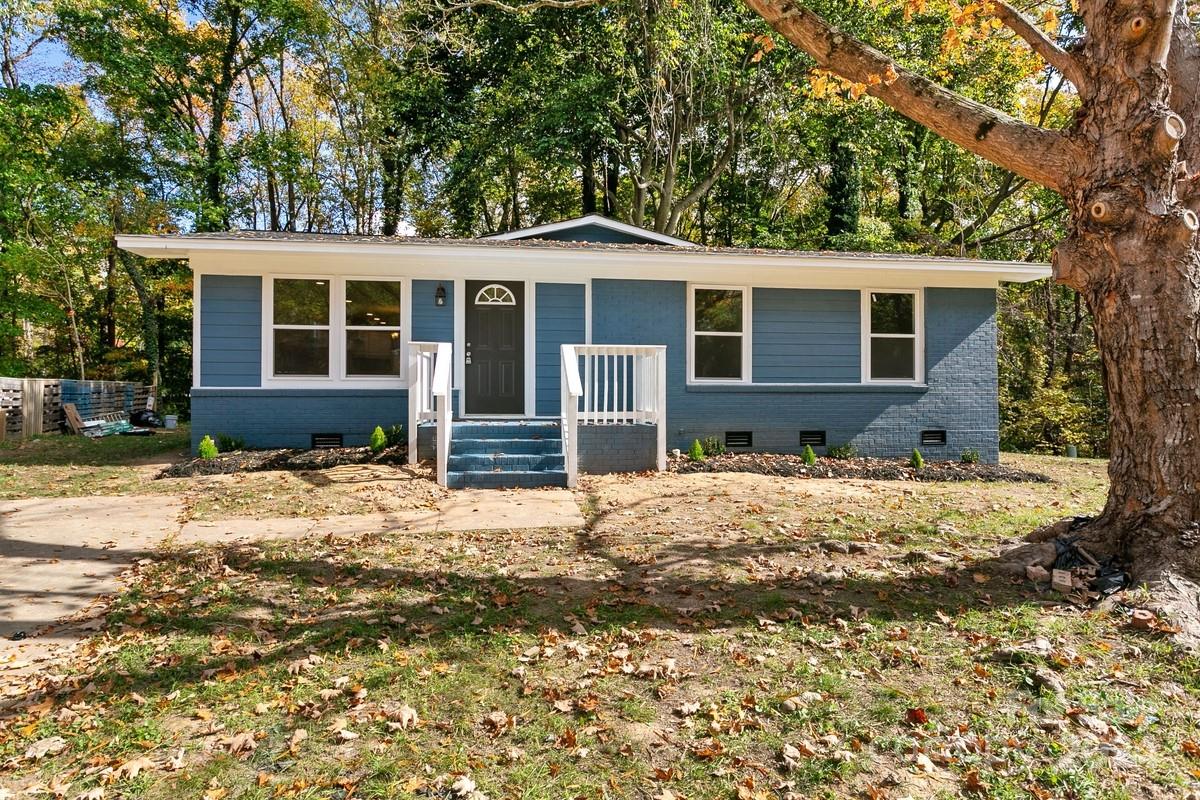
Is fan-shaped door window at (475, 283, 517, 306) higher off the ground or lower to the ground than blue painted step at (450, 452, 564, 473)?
Answer: higher

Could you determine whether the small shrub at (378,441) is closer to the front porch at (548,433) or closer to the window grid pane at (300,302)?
the front porch at (548,433)

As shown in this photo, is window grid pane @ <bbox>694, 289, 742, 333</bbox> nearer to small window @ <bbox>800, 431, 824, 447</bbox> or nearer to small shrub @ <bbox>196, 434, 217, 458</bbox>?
small window @ <bbox>800, 431, 824, 447</bbox>

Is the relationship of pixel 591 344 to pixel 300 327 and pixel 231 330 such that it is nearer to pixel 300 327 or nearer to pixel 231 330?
pixel 300 327

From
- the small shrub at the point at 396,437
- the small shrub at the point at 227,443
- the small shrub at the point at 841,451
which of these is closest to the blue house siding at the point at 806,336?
the small shrub at the point at 841,451

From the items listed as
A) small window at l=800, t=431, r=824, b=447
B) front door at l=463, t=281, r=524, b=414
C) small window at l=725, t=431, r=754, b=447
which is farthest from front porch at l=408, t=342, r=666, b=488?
small window at l=800, t=431, r=824, b=447

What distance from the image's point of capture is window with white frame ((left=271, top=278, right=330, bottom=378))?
9219mm

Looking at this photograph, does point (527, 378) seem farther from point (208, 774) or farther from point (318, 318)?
point (208, 774)

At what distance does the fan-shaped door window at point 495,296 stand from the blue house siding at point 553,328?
41 centimetres

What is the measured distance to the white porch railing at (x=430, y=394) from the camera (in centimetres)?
717

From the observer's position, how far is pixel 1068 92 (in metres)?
17.9

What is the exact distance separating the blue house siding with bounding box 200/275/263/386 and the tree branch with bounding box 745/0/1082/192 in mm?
7512

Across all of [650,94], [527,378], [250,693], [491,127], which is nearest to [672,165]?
[650,94]

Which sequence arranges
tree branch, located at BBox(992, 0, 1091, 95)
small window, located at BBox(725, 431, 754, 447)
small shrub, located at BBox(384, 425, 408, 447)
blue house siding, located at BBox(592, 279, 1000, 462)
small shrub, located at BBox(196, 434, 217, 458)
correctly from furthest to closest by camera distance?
1. small window, located at BBox(725, 431, 754, 447)
2. blue house siding, located at BBox(592, 279, 1000, 462)
3. small shrub, located at BBox(384, 425, 408, 447)
4. small shrub, located at BBox(196, 434, 217, 458)
5. tree branch, located at BBox(992, 0, 1091, 95)

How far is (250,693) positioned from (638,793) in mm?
1648
